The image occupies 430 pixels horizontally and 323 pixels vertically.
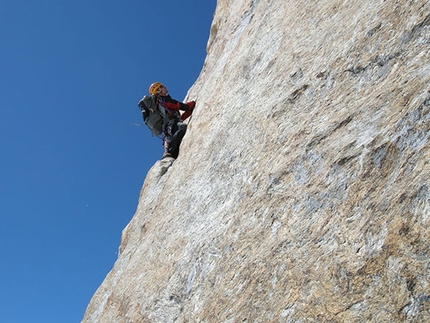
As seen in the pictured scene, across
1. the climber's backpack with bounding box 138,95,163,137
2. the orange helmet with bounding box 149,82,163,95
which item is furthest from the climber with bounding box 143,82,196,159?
the climber's backpack with bounding box 138,95,163,137

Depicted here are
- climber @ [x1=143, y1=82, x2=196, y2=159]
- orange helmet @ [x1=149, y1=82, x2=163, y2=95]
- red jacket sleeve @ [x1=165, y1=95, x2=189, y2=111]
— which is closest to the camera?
climber @ [x1=143, y1=82, x2=196, y2=159]

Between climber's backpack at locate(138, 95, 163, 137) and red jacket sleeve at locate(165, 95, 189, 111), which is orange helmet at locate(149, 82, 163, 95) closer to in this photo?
climber's backpack at locate(138, 95, 163, 137)

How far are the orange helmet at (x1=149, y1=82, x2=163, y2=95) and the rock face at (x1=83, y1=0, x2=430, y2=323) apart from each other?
499 centimetres

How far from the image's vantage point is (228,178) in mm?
6578

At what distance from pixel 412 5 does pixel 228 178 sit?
3.53 meters

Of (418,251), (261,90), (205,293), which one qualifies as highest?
(261,90)

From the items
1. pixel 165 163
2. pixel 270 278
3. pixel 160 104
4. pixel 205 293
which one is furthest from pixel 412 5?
pixel 160 104

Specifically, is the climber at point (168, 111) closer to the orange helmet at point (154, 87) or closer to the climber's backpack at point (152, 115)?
the orange helmet at point (154, 87)

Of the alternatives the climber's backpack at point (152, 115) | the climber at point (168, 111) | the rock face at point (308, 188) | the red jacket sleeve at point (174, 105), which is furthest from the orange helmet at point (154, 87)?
the rock face at point (308, 188)

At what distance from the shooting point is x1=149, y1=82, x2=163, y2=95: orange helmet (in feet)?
42.6

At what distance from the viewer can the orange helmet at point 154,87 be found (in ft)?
42.6

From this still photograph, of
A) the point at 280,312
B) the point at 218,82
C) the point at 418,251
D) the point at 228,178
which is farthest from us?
the point at 218,82

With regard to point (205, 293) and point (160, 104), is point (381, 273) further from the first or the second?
point (160, 104)

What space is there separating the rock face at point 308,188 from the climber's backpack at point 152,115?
4804 mm
